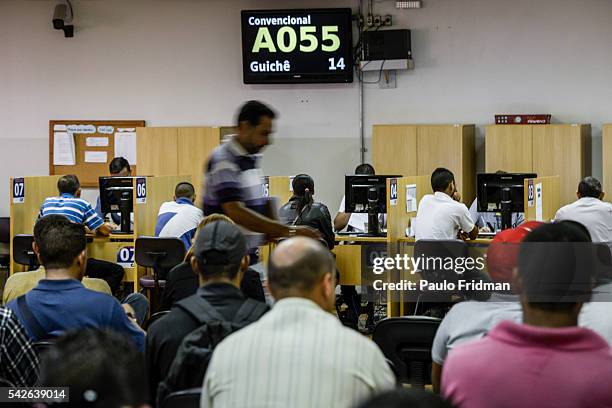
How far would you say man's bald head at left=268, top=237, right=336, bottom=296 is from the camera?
7.81 feet

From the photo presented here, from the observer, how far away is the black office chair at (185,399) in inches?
103

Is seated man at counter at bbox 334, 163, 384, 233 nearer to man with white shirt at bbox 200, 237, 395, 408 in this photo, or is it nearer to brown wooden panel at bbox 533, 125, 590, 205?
brown wooden panel at bbox 533, 125, 590, 205

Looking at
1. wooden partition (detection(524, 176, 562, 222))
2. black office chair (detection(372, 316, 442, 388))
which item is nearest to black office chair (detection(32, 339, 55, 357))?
black office chair (detection(372, 316, 442, 388))

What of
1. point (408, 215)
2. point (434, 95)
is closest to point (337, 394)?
point (408, 215)

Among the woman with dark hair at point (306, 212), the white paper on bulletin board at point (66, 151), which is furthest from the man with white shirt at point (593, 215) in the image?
the white paper on bulletin board at point (66, 151)

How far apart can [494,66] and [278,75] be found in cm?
222

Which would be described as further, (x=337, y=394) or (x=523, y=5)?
(x=523, y=5)

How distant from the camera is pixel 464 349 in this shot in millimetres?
2061

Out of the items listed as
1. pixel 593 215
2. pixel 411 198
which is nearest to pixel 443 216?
pixel 411 198

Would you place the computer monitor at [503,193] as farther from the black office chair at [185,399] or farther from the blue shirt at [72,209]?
the black office chair at [185,399]

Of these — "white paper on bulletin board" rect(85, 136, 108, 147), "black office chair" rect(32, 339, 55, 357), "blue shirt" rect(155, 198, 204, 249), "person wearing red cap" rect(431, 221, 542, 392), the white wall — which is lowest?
"black office chair" rect(32, 339, 55, 357)

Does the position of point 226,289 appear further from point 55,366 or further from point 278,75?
point 278,75

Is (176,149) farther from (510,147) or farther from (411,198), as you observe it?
(510,147)

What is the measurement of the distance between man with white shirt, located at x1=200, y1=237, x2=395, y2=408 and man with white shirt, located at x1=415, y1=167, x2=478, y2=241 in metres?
5.08
